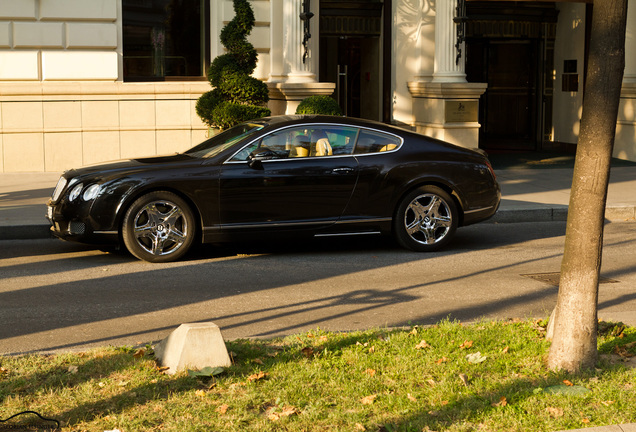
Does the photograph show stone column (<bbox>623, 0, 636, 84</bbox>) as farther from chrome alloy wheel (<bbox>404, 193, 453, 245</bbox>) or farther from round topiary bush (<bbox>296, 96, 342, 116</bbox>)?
chrome alloy wheel (<bbox>404, 193, 453, 245</bbox>)

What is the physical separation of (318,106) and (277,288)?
7469 millimetres

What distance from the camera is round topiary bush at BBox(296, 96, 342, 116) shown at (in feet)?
50.3

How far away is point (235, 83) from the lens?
1612 centimetres

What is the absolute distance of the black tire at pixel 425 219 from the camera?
402 inches

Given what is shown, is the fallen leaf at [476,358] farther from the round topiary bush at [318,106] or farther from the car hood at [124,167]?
the round topiary bush at [318,106]

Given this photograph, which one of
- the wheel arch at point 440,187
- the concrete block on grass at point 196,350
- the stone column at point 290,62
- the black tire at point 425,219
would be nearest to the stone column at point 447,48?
the stone column at point 290,62

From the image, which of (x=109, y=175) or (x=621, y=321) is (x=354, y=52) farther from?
(x=621, y=321)

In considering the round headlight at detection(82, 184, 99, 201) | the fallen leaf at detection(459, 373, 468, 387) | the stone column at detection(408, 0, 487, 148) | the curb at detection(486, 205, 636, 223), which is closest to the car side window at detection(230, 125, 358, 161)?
the round headlight at detection(82, 184, 99, 201)

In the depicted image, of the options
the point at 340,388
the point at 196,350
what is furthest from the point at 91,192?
the point at 340,388

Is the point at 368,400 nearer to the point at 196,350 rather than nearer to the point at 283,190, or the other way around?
the point at 196,350

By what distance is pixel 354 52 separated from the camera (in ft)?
69.1

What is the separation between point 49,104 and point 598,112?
13.3m

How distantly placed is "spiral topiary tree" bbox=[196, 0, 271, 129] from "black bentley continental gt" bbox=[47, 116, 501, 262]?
538 cm

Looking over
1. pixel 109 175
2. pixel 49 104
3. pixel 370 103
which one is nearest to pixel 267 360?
pixel 109 175
